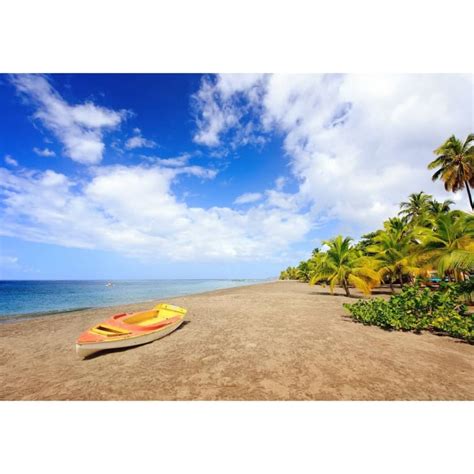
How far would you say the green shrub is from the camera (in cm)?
662

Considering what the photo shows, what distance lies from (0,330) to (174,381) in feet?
31.4

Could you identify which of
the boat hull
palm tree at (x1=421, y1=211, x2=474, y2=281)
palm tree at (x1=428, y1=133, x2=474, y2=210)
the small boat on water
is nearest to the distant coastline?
the small boat on water

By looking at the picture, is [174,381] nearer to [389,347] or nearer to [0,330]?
[389,347]

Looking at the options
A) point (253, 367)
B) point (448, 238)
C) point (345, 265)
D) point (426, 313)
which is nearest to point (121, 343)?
point (253, 367)

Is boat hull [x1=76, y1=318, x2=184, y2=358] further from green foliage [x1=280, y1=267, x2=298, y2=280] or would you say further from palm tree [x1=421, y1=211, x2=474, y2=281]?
green foliage [x1=280, y1=267, x2=298, y2=280]

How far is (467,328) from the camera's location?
634cm

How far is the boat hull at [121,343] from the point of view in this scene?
212 inches

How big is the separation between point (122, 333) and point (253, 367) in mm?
3513

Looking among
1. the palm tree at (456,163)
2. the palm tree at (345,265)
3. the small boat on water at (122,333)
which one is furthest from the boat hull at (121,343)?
the palm tree at (456,163)

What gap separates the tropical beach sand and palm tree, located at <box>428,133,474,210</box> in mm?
Result: 20029

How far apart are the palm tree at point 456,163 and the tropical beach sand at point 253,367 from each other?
20.0 metres

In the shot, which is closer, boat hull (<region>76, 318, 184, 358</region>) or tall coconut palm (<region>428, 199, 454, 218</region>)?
boat hull (<region>76, 318, 184, 358</region>)

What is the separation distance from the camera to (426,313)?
24.3 ft

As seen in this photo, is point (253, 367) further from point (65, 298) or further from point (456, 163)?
point (65, 298)
